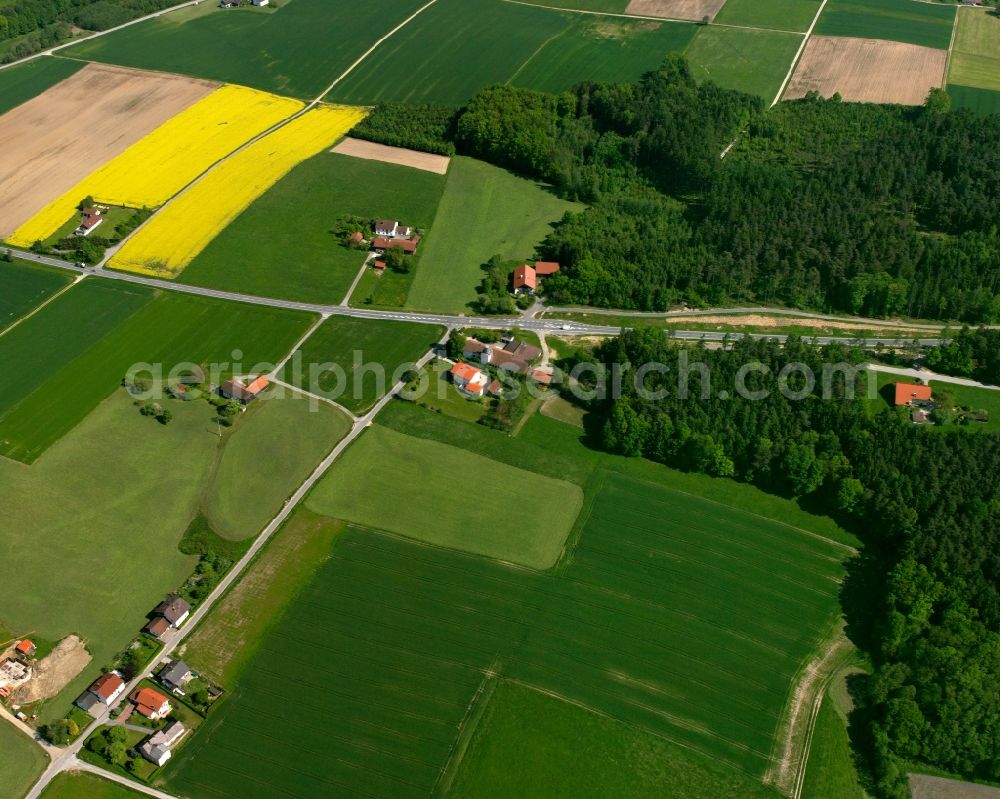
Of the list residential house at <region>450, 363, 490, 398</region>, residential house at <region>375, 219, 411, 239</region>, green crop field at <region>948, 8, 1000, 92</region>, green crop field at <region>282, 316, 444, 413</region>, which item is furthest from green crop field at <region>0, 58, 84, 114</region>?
green crop field at <region>948, 8, 1000, 92</region>

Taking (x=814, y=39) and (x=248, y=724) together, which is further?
(x=814, y=39)

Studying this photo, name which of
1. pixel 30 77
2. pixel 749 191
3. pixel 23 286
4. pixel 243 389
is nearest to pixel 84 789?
pixel 243 389

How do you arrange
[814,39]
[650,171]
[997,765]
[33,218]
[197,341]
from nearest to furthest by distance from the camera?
1. [997,765]
2. [197,341]
3. [33,218]
4. [650,171]
5. [814,39]

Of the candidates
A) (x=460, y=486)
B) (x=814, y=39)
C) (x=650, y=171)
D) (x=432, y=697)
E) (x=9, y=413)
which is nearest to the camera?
(x=432, y=697)

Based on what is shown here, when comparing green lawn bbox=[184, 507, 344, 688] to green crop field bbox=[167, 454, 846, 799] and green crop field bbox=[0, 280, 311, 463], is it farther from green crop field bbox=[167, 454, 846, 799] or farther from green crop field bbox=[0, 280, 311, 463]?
green crop field bbox=[0, 280, 311, 463]

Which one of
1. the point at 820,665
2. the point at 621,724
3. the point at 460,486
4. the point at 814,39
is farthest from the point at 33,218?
the point at 814,39

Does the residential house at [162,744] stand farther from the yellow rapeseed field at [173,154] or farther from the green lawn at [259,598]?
the yellow rapeseed field at [173,154]

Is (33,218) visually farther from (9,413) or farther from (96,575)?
(96,575)

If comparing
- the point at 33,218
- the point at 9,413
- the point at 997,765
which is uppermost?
the point at 33,218

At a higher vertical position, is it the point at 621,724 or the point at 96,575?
the point at 96,575
